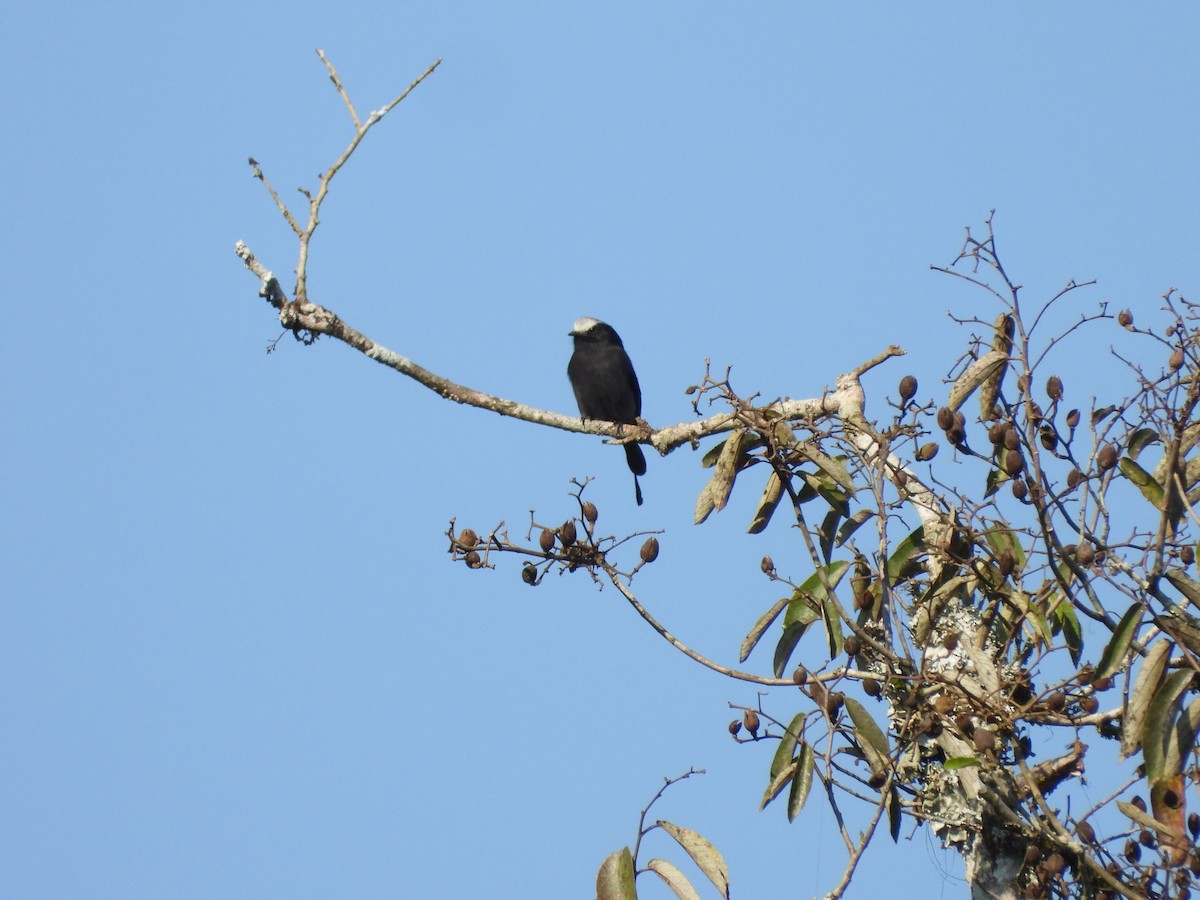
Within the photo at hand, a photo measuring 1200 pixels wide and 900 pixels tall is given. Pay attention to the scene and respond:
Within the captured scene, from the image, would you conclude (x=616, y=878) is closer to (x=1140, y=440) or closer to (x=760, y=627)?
(x=760, y=627)

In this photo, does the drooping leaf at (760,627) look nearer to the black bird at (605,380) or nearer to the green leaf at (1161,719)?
the green leaf at (1161,719)

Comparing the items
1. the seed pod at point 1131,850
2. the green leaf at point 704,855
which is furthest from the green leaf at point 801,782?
the seed pod at point 1131,850

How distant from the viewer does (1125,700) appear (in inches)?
107

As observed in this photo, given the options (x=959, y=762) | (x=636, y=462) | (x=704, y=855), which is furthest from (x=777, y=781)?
(x=636, y=462)

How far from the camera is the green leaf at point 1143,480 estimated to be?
305 centimetres

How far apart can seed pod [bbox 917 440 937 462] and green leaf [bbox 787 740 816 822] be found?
82 centimetres

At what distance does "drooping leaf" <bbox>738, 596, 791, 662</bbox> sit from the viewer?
364 centimetres

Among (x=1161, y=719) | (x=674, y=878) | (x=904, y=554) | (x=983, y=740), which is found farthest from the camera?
(x=904, y=554)

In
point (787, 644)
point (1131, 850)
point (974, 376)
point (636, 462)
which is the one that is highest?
point (636, 462)

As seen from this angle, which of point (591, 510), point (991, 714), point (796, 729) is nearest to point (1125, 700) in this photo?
point (991, 714)

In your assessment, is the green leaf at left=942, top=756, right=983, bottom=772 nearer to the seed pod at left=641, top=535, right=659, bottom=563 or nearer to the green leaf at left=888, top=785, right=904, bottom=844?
the green leaf at left=888, top=785, right=904, bottom=844

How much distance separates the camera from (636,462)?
340 inches

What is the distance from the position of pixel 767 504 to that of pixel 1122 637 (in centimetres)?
134

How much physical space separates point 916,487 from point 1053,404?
2.53 ft
